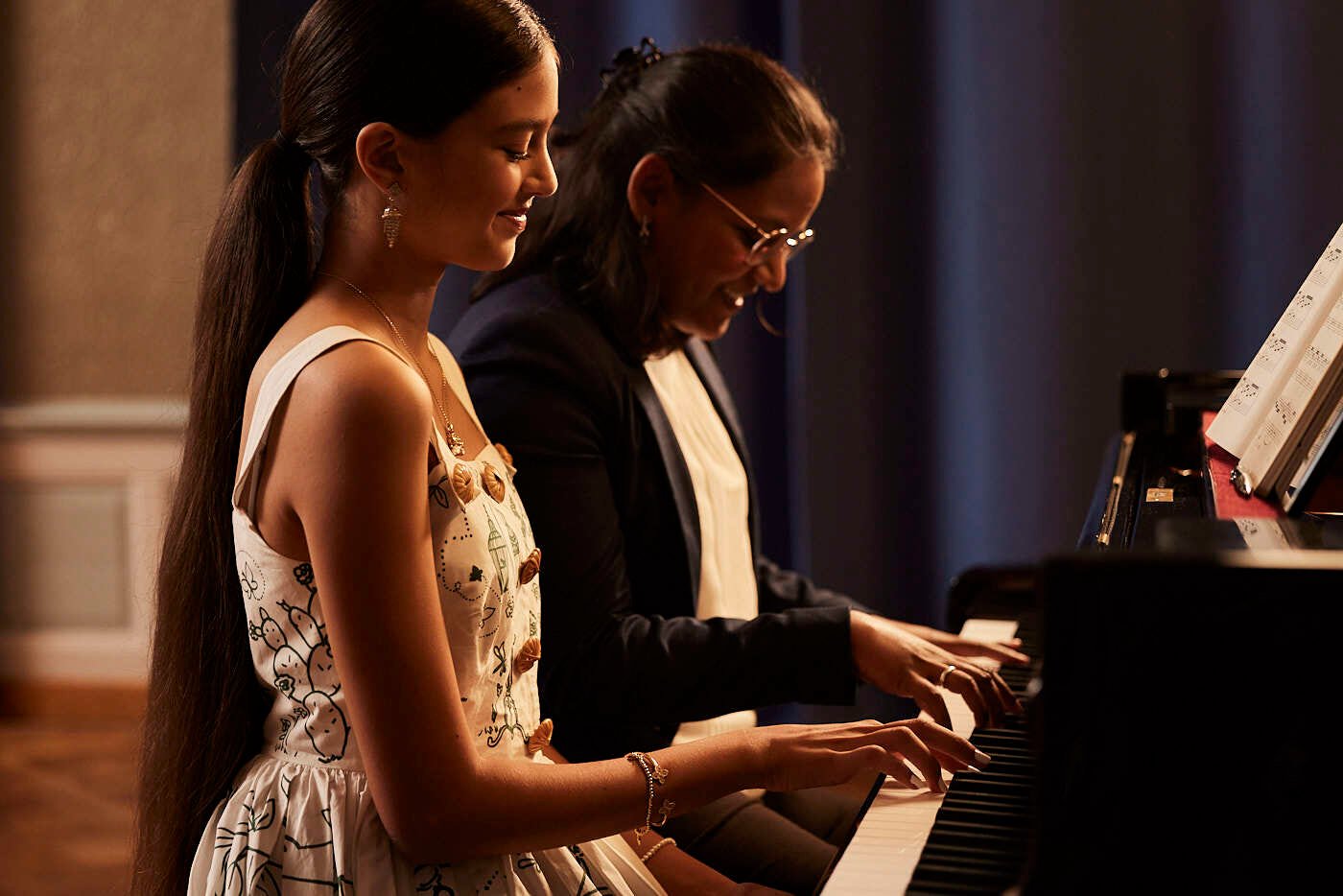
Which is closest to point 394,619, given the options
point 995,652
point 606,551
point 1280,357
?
point 606,551

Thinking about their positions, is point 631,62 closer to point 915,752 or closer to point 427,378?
point 427,378

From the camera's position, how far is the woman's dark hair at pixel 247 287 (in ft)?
3.64

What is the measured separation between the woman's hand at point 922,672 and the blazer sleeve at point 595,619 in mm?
23

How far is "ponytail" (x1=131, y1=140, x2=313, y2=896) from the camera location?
1144mm

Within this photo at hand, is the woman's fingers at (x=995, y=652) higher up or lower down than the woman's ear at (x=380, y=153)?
lower down

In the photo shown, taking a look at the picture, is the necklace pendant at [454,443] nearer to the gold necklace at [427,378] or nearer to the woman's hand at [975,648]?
the gold necklace at [427,378]

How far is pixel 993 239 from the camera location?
2.46m

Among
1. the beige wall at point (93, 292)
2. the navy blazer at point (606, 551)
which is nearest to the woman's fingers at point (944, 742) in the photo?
the navy blazer at point (606, 551)

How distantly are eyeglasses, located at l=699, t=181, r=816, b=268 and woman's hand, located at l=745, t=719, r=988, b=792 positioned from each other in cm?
66

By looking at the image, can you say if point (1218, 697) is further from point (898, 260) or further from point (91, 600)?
point (91, 600)

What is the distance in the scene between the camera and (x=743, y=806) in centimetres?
149

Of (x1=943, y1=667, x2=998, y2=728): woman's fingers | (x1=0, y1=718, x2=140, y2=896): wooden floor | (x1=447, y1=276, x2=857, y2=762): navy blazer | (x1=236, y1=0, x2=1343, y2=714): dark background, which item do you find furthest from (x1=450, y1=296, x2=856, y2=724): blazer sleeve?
(x1=0, y1=718, x2=140, y2=896): wooden floor

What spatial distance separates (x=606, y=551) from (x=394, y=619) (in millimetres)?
474

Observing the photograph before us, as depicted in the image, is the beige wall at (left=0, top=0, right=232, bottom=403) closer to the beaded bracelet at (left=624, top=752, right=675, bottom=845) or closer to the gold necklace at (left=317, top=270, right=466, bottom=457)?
the gold necklace at (left=317, top=270, right=466, bottom=457)
